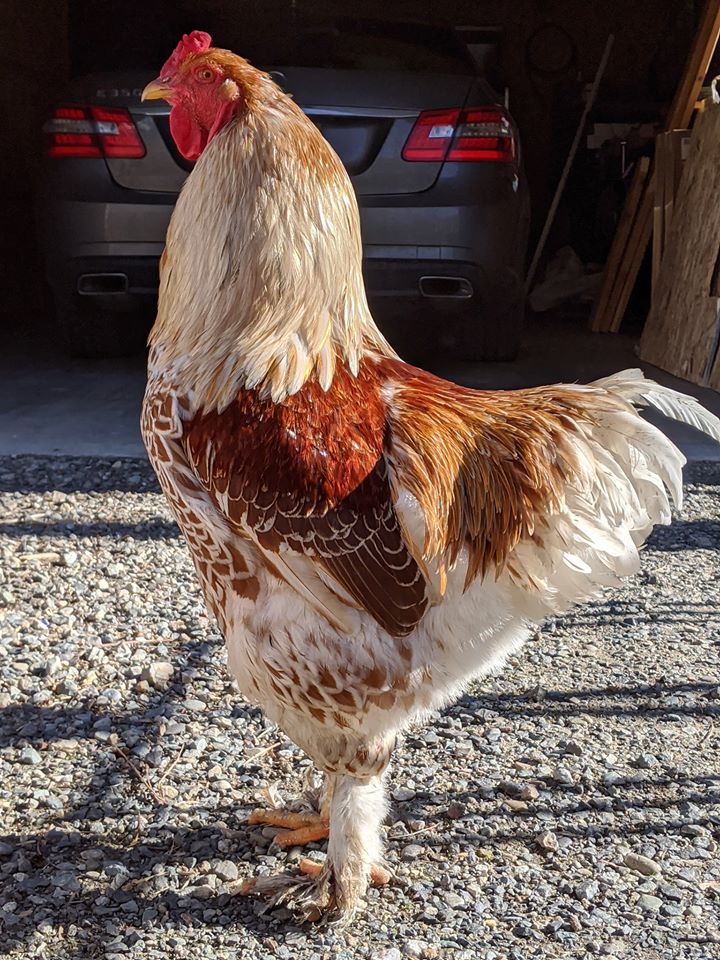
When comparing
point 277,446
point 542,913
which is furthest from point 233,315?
point 542,913

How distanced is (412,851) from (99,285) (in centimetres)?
412

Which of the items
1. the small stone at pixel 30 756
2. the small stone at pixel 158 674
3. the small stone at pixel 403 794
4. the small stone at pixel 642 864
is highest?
the small stone at pixel 642 864

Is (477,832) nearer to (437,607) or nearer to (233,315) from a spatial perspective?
(437,607)

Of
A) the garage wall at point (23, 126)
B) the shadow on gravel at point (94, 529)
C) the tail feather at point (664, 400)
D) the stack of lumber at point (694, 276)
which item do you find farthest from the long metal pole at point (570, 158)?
the tail feather at point (664, 400)

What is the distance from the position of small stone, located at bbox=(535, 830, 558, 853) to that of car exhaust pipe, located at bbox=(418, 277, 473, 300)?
3.63 metres

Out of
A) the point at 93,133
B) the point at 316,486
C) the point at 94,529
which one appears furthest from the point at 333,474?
the point at 93,133

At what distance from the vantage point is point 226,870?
2523mm

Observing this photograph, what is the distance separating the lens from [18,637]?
11.8 feet

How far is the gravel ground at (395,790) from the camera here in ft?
7.68

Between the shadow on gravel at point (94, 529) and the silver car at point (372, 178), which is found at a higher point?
the silver car at point (372, 178)

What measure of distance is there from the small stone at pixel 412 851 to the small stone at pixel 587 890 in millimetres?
405

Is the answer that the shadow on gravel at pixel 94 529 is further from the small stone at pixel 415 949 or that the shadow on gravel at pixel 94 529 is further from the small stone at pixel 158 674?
the small stone at pixel 415 949

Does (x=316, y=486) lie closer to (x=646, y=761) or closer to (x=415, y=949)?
(x=415, y=949)

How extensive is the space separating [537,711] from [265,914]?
1.18 metres
